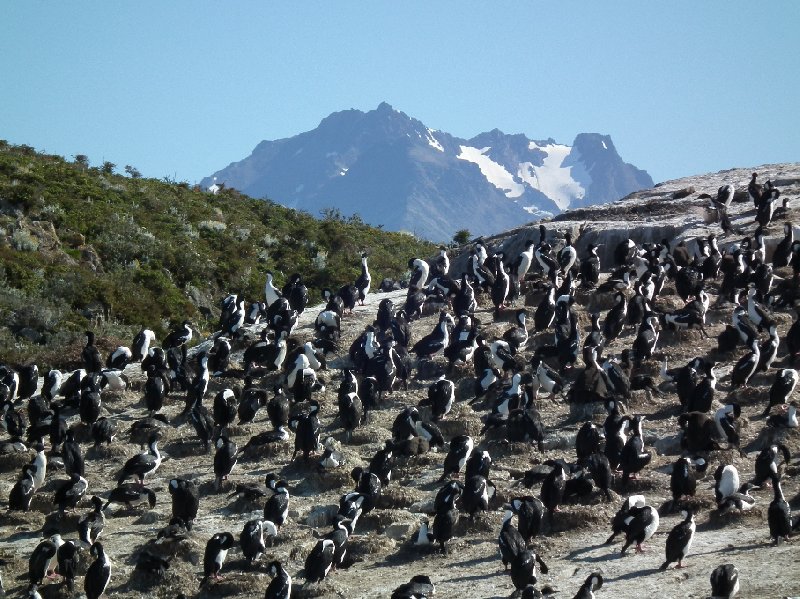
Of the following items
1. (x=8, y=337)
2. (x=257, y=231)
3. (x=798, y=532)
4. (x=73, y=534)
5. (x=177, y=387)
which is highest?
(x=257, y=231)

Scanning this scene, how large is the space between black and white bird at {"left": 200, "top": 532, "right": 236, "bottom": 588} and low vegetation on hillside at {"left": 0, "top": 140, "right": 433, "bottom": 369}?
1639cm

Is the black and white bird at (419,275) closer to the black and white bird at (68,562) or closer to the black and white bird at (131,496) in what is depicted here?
the black and white bird at (131,496)

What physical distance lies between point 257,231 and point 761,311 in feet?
99.1

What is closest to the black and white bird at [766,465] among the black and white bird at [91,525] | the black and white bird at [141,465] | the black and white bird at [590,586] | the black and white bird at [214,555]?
the black and white bird at [590,586]

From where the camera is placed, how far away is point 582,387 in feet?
72.4

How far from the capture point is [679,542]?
579 inches

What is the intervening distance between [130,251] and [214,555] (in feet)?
92.1

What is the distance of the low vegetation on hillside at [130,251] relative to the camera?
35.6 meters

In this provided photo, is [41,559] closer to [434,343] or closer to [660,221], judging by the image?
[434,343]

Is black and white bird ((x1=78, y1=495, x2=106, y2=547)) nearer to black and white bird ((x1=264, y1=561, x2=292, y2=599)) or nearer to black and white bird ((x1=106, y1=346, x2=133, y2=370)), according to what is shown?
black and white bird ((x1=264, y1=561, x2=292, y2=599))

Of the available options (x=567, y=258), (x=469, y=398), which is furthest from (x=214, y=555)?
(x=567, y=258)

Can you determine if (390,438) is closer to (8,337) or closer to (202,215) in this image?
(8,337)

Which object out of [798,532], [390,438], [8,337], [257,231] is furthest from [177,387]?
[257,231]

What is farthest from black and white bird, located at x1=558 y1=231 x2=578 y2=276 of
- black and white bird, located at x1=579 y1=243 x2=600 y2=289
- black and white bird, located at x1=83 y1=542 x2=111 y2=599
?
black and white bird, located at x1=83 y1=542 x2=111 y2=599
